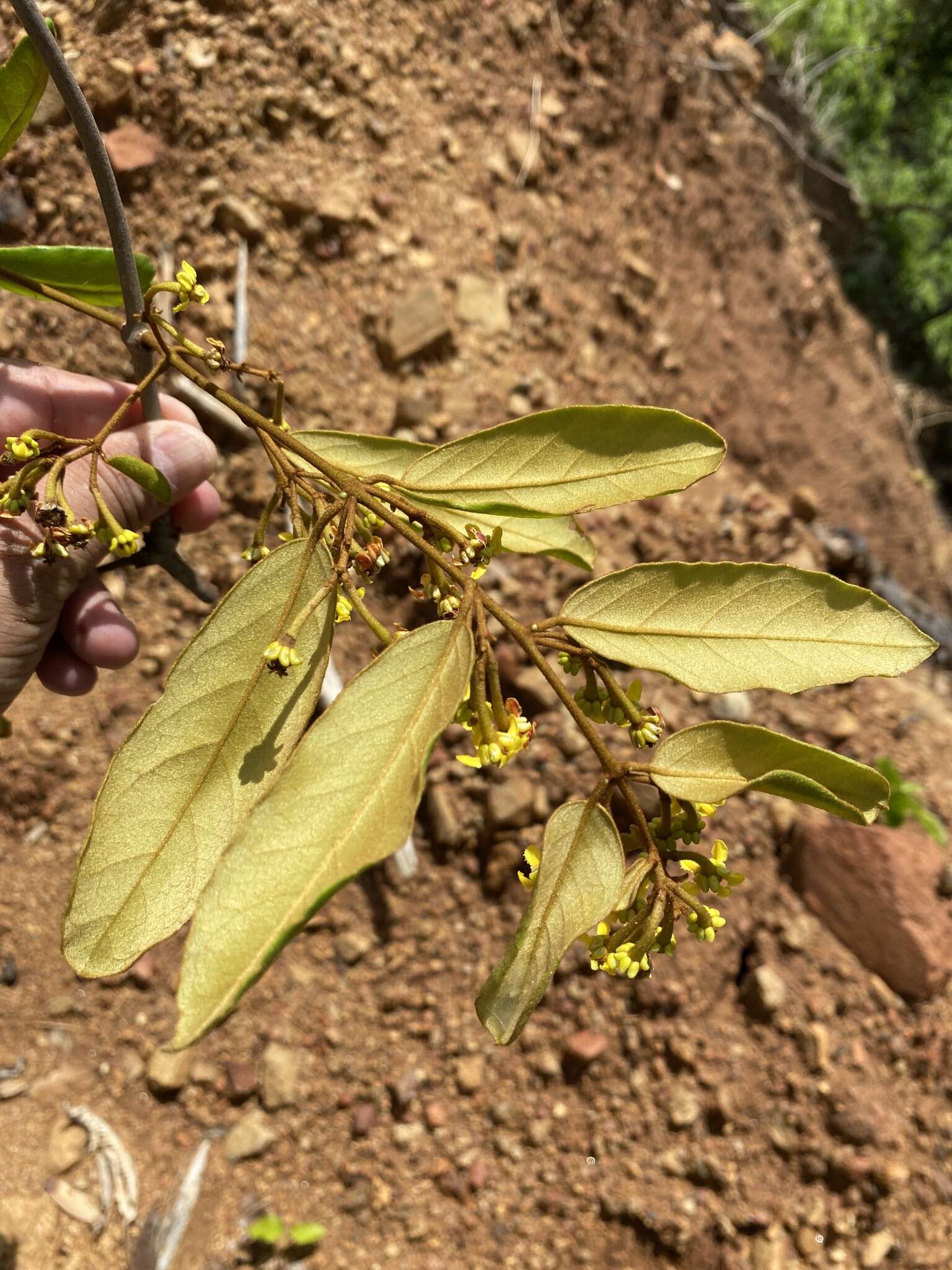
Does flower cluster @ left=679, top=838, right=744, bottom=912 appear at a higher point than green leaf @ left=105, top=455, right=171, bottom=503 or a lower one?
lower

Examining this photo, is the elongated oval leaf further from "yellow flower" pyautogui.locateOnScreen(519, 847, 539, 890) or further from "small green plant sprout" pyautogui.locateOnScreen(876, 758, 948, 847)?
"small green plant sprout" pyautogui.locateOnScreen(876, 758, 948, 847)

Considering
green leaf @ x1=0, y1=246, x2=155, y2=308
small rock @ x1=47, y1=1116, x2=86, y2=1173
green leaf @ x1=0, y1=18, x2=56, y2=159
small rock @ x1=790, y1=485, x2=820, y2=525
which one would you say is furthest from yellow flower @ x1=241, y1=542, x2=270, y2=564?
small rock @ x1=790, y1=485, x2=820, y2=525

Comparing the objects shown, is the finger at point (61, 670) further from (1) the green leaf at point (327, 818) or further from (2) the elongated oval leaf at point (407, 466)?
(1) the green leaf at point (327, 818)

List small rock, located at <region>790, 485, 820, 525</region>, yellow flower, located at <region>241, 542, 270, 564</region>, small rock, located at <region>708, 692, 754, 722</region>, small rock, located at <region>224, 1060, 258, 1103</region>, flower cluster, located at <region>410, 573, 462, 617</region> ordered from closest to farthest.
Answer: flower cluster, located at <region>410, 573, 462, 617</region> → yellow flower, located at <region>241, 542, 270, 564</region> → small rock, located at <region>224, 1060, 258, 1103</region> → small rock, located at <region>708, 692, 754, 722</region> → small rock, located at <region>790, 485, 820, 525</region>

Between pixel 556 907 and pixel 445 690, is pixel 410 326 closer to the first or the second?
pixel 445 690

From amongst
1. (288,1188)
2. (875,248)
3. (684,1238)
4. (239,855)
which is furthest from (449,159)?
(875,248)

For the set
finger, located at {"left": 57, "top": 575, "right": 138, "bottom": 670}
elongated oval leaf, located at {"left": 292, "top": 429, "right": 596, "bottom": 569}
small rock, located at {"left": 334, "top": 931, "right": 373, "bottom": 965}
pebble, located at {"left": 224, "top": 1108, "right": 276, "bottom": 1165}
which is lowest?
pebble, located at {"left": 224, "top": 1108, "right": 276, "bottom": 1165}
